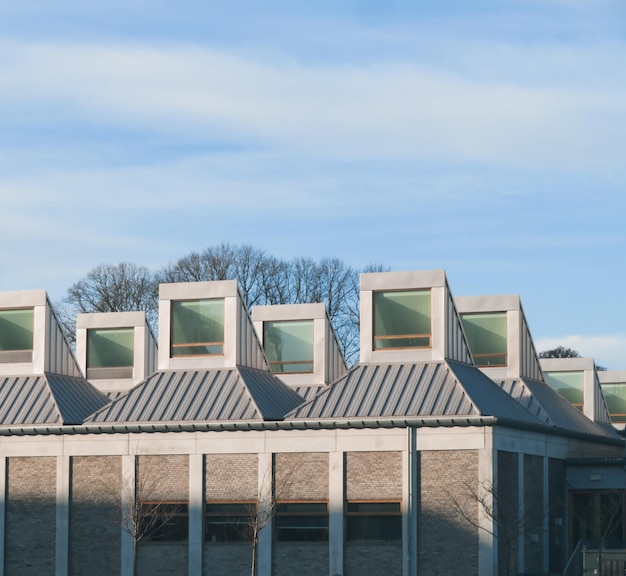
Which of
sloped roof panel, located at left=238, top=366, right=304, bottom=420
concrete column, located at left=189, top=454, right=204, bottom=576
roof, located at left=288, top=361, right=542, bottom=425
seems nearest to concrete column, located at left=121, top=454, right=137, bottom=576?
concrete column, located at left=189, top=454, right=204, bottom=576

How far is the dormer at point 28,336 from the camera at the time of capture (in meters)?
52.8

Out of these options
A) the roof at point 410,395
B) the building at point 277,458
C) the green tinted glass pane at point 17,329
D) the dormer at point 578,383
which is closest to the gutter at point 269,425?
the building at point 277,458

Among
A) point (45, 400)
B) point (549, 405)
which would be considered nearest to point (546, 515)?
point (549, 405)

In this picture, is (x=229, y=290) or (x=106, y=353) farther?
(x=106, y=353)

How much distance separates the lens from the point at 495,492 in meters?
43.7

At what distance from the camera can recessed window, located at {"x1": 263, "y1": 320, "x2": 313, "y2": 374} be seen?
2141 inches

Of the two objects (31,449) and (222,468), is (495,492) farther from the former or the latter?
(31,449)

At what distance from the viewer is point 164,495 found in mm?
47125

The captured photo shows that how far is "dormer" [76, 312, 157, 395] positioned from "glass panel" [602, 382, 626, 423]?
24806 mm

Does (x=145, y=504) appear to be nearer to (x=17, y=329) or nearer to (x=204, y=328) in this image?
(x=204, y=328)

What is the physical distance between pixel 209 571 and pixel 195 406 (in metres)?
5.58

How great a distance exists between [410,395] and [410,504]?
3.75 m

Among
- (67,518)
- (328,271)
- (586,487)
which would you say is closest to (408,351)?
(586,487)

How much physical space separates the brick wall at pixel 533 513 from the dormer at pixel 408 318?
4.53 meters
